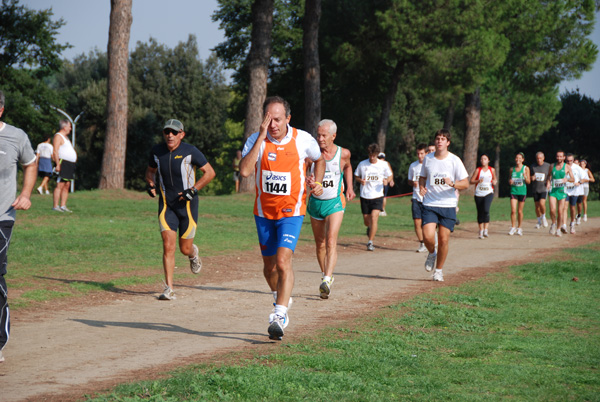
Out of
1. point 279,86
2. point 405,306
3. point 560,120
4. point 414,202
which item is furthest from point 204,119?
point 405,306

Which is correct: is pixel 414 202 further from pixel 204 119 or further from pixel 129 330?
pixel 204 119

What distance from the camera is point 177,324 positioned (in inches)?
304

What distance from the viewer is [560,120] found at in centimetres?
6744

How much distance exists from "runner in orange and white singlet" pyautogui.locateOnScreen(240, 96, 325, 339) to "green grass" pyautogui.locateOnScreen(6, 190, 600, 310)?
3290 millimetres

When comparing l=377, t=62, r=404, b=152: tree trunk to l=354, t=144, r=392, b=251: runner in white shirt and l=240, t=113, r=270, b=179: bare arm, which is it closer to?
l=354, t=144, r=392, b=251: runner in white shirt

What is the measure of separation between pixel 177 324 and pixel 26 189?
2.29 m

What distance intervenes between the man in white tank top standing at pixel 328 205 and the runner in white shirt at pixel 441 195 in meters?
1.57

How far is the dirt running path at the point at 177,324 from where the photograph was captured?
5.58m

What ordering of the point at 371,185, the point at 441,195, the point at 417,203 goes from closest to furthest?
the point at 441,195 → the point at 371,185 → the point at 417,203

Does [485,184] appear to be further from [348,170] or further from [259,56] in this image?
[259,56]

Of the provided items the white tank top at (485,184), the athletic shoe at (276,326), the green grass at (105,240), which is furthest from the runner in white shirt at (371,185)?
the athletic shoe at (276,326)

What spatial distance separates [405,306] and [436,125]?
54.5 meters

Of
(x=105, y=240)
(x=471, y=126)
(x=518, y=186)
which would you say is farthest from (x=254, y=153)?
(x=471, y=126)

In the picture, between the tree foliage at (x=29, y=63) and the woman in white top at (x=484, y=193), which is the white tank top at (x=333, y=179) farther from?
the tree foliage at (x=29, y=63)
